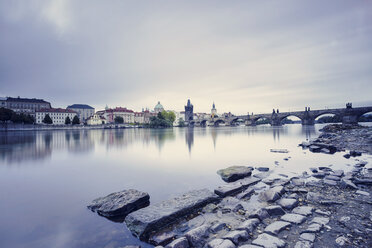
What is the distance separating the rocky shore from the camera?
331 centimetres

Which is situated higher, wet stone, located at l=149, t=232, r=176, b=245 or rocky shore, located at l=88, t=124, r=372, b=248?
rocky shore, located at l=88, t=124, r=372, b=248

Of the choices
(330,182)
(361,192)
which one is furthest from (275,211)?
(330,182)

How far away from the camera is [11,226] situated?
4.49 meters

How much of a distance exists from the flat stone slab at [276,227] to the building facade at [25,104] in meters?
142

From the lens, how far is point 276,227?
3658mm

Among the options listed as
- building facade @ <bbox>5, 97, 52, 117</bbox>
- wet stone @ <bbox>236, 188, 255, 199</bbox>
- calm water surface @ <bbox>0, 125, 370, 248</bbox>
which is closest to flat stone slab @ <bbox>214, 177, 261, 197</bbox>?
wet stone @ <bbox>236, 188, 255, 199</bbox>

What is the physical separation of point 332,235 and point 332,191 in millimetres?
2983

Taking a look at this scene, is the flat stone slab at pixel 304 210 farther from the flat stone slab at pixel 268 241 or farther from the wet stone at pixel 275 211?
the flat stone slab at pixel 268 241

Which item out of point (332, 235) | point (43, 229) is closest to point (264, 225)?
point (332, 235)

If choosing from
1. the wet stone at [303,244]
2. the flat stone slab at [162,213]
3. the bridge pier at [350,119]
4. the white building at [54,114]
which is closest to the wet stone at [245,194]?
the flat stone slab at [162,213]

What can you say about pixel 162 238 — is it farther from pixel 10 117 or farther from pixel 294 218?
pixel 10 117

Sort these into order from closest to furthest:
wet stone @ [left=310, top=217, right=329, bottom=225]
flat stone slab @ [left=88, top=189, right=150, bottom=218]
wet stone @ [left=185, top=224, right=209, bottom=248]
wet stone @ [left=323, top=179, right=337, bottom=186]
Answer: wet stone @ [left=185, top=224, right=209, bottom=248] < wet stone @ [left=310, top=217, right=329, bottom=225] < flat stone slab @ [left=88, top=189, right=150, bottom=218] < wet stone @ [left=323, top=179, right=337, bottom=186]

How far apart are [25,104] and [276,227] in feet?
488

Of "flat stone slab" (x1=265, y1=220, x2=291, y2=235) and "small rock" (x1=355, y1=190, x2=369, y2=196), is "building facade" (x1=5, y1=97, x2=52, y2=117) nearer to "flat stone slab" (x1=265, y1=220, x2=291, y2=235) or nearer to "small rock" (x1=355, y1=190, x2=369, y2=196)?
"flat stone slab" (x1=265, y1=220, x2=291, y2=235)
